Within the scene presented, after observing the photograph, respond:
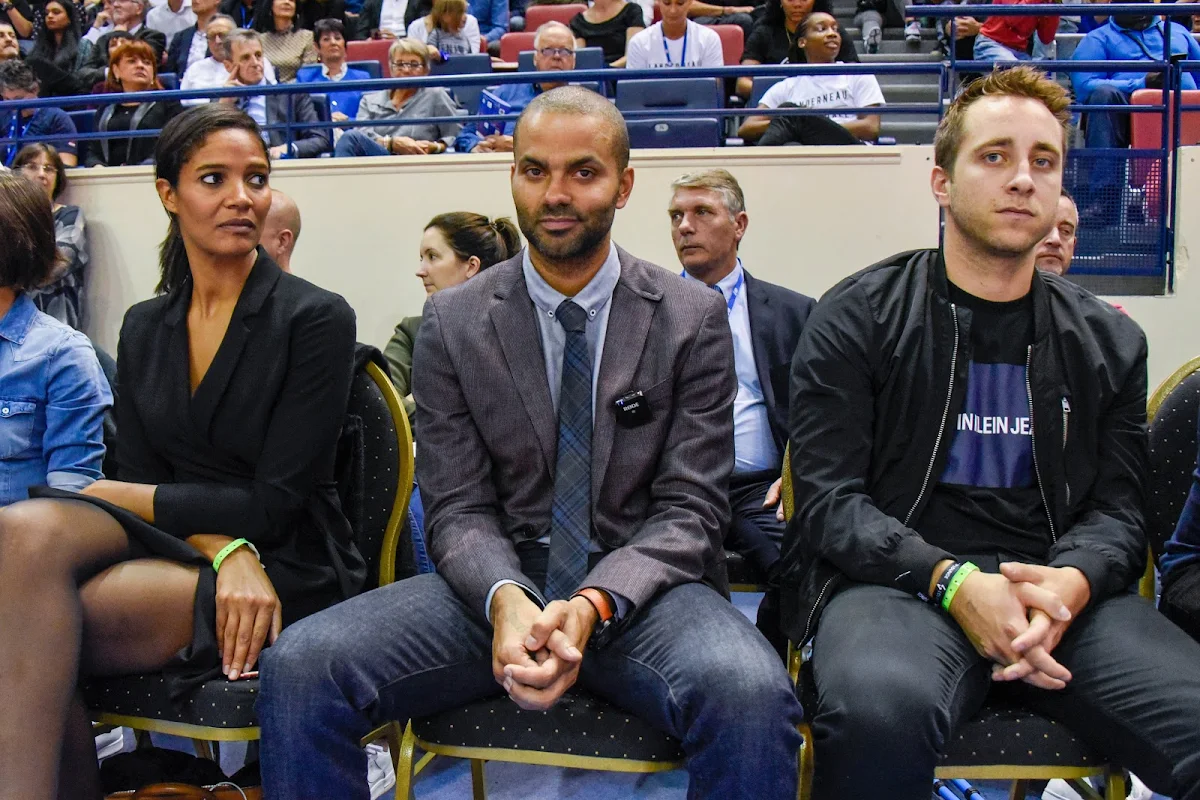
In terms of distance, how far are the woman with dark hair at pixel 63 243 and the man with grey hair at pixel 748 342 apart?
353 centimetres

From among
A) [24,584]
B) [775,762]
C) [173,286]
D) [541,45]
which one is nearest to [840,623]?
[775,762]

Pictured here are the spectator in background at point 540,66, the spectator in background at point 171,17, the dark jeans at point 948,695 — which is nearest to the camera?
the dark jeans at point 948,695

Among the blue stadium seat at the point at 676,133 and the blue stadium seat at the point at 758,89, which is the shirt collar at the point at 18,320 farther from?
the blue stadium seat at the point at 758,89

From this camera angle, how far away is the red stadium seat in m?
7.52

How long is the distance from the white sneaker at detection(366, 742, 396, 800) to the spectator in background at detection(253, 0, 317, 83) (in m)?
5.85

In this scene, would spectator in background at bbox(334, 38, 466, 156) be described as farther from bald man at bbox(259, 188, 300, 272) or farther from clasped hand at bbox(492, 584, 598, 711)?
clasped hand at bbox(492, 584, 598, 711)

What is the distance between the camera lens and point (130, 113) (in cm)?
605

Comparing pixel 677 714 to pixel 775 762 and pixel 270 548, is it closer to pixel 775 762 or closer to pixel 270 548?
pixel 775 762

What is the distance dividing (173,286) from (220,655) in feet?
2.42

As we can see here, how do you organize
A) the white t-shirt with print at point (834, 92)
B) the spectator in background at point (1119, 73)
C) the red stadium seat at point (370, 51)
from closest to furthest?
the spectator in background at point (1119, 73) < the white t-shirt with print at point (834, 92) < the red stadium seat at point (370, 51)

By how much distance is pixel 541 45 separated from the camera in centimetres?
566

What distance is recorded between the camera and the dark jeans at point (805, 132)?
509 centimetres

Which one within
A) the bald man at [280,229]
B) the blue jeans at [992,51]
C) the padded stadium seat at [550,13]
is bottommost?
the bald man at [280,229]

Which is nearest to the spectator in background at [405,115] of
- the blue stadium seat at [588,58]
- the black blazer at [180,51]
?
the blue stadium seat at [588,58]
